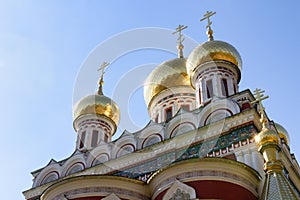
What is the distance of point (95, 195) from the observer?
7.56 m

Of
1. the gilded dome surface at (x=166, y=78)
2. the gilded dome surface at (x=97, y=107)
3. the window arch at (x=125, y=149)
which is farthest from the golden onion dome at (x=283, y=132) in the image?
the window arch at (x=125, y=149)

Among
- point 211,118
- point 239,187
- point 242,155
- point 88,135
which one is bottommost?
point 239,187

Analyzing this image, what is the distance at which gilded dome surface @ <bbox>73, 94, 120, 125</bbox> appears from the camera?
1201cm

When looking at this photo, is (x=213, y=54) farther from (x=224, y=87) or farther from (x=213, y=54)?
(x=224, y=87)

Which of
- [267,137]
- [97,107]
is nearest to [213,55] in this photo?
[97,107]

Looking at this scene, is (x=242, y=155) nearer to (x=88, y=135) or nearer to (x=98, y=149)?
(x=98, y=149)

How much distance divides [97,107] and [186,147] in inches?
153

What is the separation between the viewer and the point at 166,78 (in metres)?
12.1

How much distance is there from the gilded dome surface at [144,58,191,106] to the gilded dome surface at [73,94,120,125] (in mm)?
944

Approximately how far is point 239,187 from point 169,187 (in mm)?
1043

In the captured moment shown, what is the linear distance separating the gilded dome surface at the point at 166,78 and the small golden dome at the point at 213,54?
0.83 meters

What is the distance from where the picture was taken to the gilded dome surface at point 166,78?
12.0 metres

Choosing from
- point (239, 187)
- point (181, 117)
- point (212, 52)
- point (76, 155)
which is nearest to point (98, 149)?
point (76, 155)

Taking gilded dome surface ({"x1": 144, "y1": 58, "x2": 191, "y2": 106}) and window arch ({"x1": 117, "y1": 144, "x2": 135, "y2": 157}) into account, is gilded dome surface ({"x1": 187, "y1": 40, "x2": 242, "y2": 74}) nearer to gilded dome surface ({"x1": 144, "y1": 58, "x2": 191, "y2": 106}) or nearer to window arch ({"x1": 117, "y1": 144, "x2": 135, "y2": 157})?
gilded dome surface ({"x1": 144, "y1": 58, "x2": 191, "y2": 106})
